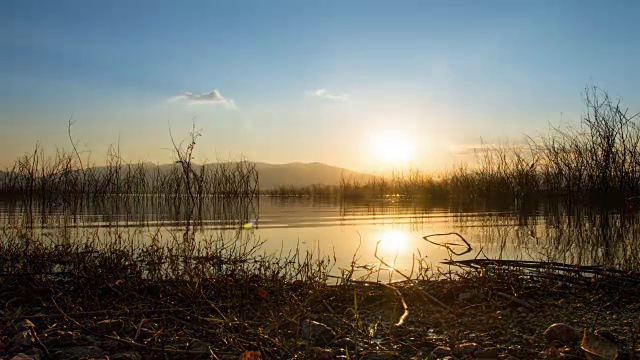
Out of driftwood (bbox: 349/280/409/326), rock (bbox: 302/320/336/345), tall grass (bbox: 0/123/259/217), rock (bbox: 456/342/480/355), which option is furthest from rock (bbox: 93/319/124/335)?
tall grass (bbox: 0/123/259/217)

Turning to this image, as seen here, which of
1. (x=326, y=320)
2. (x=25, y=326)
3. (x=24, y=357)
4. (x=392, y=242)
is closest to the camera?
(x=24, y=357)

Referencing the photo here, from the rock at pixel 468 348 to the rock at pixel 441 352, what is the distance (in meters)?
0.05

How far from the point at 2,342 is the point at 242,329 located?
117cm

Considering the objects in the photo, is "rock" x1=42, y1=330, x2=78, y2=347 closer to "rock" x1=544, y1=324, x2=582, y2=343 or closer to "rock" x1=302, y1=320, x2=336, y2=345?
"rock" x1=302, y1=320, x2=336, y2=345

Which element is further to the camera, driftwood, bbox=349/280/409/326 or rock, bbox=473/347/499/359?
driftwood, bbox=349/280/409/326

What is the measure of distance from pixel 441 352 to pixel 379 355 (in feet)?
1.01

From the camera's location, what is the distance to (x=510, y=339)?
2432mm

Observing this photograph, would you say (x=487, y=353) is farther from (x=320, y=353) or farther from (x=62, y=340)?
(x=62, y=340)

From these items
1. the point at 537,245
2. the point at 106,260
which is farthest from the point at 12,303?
the point at 537,245


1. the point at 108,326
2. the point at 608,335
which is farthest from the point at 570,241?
the point at 108,326

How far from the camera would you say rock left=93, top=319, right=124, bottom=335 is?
8.26 feet

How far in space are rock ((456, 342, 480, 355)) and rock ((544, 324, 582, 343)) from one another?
1.41 feet

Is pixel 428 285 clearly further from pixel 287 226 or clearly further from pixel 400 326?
pixel 287 226

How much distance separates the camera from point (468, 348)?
2.23 metres
